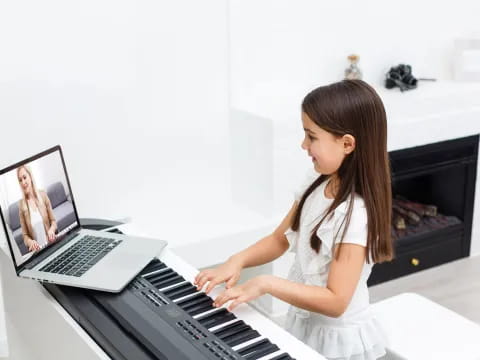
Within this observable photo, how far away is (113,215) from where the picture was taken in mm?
2967

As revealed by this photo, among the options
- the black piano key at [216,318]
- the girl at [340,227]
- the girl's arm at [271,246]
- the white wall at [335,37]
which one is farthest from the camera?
the white wall at [335,37]

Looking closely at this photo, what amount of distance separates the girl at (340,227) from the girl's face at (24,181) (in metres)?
0.51

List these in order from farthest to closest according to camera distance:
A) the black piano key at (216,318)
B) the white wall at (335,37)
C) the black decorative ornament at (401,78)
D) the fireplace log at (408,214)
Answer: the fireplace log at (408,214), the black decorative ornament at (401,78), the white wall at (335,37), the black piano key at (216,318)

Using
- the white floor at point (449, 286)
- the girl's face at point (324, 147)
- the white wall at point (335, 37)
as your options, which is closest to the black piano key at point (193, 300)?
the girl's face at point (324, 147)

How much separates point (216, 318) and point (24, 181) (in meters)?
0.63

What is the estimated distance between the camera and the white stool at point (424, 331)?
2.04m

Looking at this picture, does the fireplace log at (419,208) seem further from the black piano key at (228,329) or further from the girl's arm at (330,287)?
the black piano key at (228,329)

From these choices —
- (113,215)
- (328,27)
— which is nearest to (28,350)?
(113,215)

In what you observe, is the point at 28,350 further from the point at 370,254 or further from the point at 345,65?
the point at 345,65

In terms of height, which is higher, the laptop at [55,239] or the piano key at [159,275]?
the laptop at [55,239]

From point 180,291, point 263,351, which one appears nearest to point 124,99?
point 180,291

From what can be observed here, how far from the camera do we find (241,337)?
4.74 feet

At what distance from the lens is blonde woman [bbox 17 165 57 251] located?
175 cm

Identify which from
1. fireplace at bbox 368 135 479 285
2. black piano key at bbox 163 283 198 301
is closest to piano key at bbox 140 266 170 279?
black piano key at bbox 163 283 198 301
